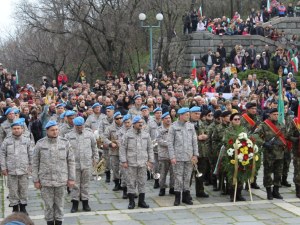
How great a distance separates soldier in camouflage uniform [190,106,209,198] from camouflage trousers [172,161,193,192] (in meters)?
0.69

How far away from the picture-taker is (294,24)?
34.2m

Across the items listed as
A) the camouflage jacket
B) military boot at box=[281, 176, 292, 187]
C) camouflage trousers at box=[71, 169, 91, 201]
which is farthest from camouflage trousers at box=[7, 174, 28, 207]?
military boot at box=[281, 176, 292, 187]

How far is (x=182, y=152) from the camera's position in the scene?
11031mm

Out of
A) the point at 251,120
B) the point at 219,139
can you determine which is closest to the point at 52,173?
the point at 219,139

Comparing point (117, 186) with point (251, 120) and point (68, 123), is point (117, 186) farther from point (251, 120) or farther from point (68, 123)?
point (251, 120)

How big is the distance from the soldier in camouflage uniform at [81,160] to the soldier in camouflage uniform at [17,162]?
0.87m

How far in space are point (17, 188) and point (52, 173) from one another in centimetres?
156

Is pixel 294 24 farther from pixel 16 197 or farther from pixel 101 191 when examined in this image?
pixel 16 197

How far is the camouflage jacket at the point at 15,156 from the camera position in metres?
10.2

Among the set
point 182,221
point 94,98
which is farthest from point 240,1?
point 182,221

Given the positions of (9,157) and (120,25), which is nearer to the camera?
(9,157)

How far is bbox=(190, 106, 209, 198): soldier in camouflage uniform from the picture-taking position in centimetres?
1188

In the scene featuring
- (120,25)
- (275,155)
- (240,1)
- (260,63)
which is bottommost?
(275,155)

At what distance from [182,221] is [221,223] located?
0.71 meters
